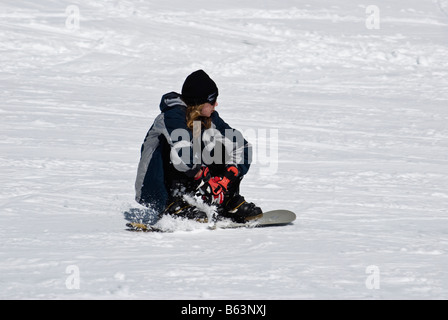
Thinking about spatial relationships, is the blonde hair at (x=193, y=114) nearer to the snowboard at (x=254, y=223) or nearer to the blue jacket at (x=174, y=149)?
the blue jacket at (x=174, y=149)

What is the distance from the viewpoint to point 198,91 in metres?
4.89

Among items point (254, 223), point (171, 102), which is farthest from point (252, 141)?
point (171, 102)

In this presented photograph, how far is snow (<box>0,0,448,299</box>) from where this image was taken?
389 centimetres

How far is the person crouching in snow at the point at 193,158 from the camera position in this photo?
4.85m

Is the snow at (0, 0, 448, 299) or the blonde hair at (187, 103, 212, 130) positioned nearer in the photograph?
the snow at (0, 0, 448, 299)

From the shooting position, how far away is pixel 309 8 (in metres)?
20.2

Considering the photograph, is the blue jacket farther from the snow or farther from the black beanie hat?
the snow

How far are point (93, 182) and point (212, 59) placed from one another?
29.7 feet

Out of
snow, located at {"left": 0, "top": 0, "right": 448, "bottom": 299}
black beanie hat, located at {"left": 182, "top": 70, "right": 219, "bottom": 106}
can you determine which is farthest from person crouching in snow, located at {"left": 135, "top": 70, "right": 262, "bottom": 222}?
snow, located at {"left": 0, "top": 0, "right": 448, "bottom": 299}

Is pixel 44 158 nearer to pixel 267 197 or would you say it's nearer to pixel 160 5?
pixel 267 197

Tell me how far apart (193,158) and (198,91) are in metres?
0.47

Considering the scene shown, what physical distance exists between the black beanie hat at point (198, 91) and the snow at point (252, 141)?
0.89m

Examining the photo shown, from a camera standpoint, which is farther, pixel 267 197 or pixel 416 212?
pixel 267 197
